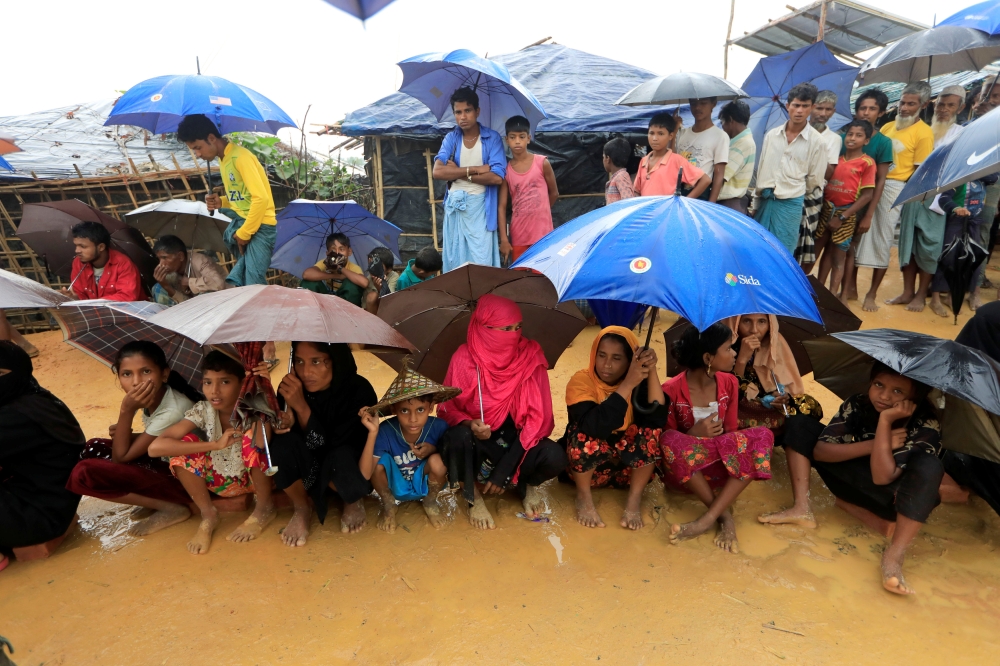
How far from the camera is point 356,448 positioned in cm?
325

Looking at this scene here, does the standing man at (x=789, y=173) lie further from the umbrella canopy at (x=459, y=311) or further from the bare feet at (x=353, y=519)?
the bare feet at (x=353, y=519)

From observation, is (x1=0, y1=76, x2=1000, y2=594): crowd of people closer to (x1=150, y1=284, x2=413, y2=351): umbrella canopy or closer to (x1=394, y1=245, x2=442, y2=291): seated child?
(x1=150, y1=284, x2=413, y2=351): umbrella canopy

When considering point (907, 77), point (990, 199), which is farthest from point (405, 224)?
point (990, 199)

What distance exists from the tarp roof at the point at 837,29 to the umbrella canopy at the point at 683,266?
30.0 feet

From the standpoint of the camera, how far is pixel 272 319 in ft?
8.07

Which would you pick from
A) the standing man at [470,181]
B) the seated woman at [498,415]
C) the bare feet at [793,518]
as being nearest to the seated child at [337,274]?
the standing man at [470,181]

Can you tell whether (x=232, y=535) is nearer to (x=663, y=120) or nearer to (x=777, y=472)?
(x=777, y=472)

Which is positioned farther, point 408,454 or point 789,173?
point 789,173

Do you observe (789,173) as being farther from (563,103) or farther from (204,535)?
(204,535)

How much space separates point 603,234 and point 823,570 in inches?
82.7

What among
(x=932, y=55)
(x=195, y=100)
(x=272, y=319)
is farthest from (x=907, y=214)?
(x=195, y=100)

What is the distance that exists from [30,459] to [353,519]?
172 cm

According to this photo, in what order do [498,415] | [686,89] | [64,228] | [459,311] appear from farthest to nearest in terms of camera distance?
[64,228]
[686,89]
[459,311]
[498,415]

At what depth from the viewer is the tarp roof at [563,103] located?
320 inches
